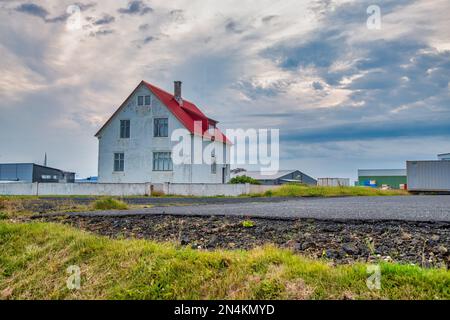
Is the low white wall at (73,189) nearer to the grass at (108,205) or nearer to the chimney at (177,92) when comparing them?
the chimney at (177,92)

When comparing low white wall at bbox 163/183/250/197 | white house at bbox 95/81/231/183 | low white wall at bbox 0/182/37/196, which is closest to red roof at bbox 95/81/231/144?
white house at bbox 95/81/231/183

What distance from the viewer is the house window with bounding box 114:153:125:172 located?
3338cm

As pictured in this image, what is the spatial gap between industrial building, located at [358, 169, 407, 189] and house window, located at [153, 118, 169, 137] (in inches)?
1759

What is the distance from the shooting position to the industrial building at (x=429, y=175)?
38250mm

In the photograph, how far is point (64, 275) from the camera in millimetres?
4824

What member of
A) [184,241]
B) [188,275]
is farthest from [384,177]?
[188,275]

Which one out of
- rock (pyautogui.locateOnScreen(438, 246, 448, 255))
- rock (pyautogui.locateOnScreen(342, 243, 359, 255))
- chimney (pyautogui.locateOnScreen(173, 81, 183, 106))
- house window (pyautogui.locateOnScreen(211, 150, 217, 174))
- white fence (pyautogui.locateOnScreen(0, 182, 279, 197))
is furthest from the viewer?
chimney (pyautogui.locateOnScreen(173, 81, 183, 106))

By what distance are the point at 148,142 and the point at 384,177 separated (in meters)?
51.2

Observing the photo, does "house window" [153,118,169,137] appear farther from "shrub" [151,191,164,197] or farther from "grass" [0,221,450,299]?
"grass" [0,221,450,299]

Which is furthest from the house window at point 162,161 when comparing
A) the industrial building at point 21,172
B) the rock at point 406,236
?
the rock at point 406,236

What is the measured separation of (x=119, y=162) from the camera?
110ft

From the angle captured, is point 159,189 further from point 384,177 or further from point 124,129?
point 384,177

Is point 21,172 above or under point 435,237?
above
